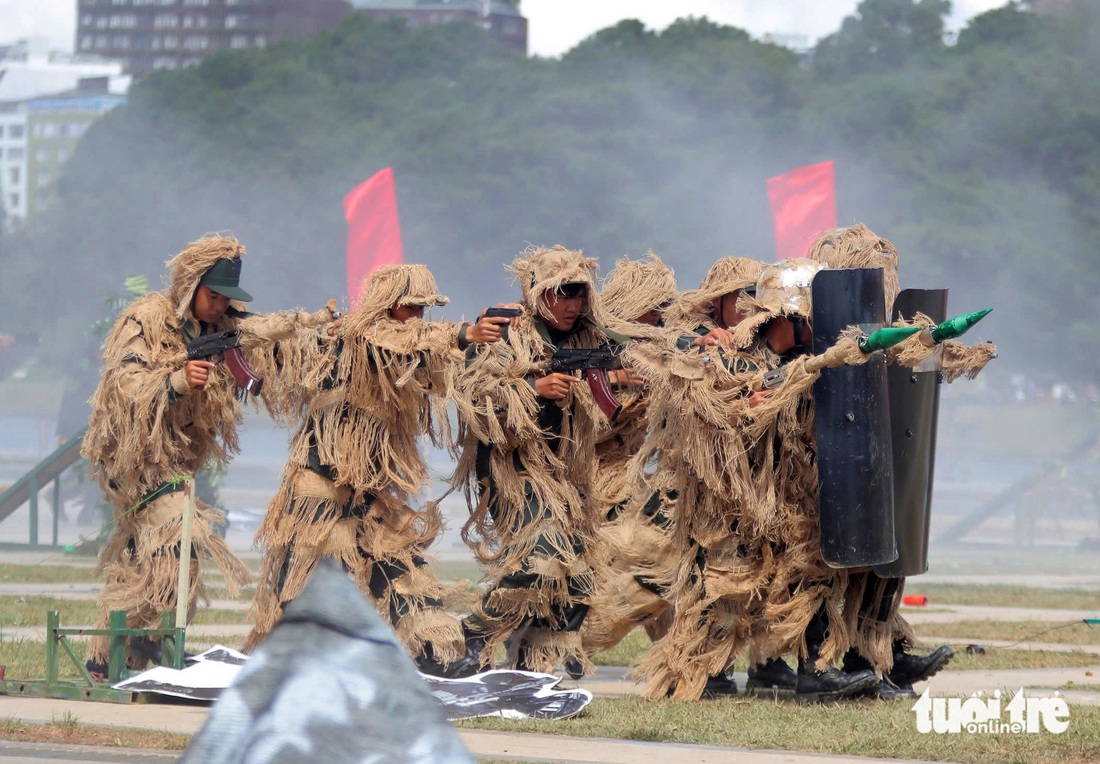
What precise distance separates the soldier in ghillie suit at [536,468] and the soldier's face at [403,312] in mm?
353

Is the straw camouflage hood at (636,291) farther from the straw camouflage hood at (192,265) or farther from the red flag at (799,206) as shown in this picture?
the red flag at (799,206)

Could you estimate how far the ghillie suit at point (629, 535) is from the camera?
8234 mm

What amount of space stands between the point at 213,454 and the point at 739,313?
266 centimetres

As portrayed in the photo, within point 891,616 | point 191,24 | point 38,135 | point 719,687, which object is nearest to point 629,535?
point 719,687

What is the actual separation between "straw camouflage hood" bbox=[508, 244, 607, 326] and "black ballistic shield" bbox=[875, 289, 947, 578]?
141 cm

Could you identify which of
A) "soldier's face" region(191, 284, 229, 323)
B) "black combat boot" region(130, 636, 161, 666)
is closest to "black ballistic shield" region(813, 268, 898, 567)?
"soldier's face" region(191, 284, 229, 323)

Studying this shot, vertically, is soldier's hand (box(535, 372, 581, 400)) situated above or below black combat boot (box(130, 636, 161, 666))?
above

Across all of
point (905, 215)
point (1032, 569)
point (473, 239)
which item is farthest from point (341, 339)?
point (473, 239)

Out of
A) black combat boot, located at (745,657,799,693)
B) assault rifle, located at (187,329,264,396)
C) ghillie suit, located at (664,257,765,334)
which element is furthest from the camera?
ghillie suit, located at (664,257,765,334)

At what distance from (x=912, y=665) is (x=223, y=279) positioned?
3585mm

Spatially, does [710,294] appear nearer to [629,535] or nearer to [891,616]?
[629,535]

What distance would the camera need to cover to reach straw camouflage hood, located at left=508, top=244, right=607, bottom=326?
26.0 ft

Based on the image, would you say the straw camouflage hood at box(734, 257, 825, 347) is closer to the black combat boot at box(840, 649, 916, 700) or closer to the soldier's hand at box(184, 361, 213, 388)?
the black combat boot at box(840, 649, 916, 700)

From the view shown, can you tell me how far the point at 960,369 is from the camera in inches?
299
